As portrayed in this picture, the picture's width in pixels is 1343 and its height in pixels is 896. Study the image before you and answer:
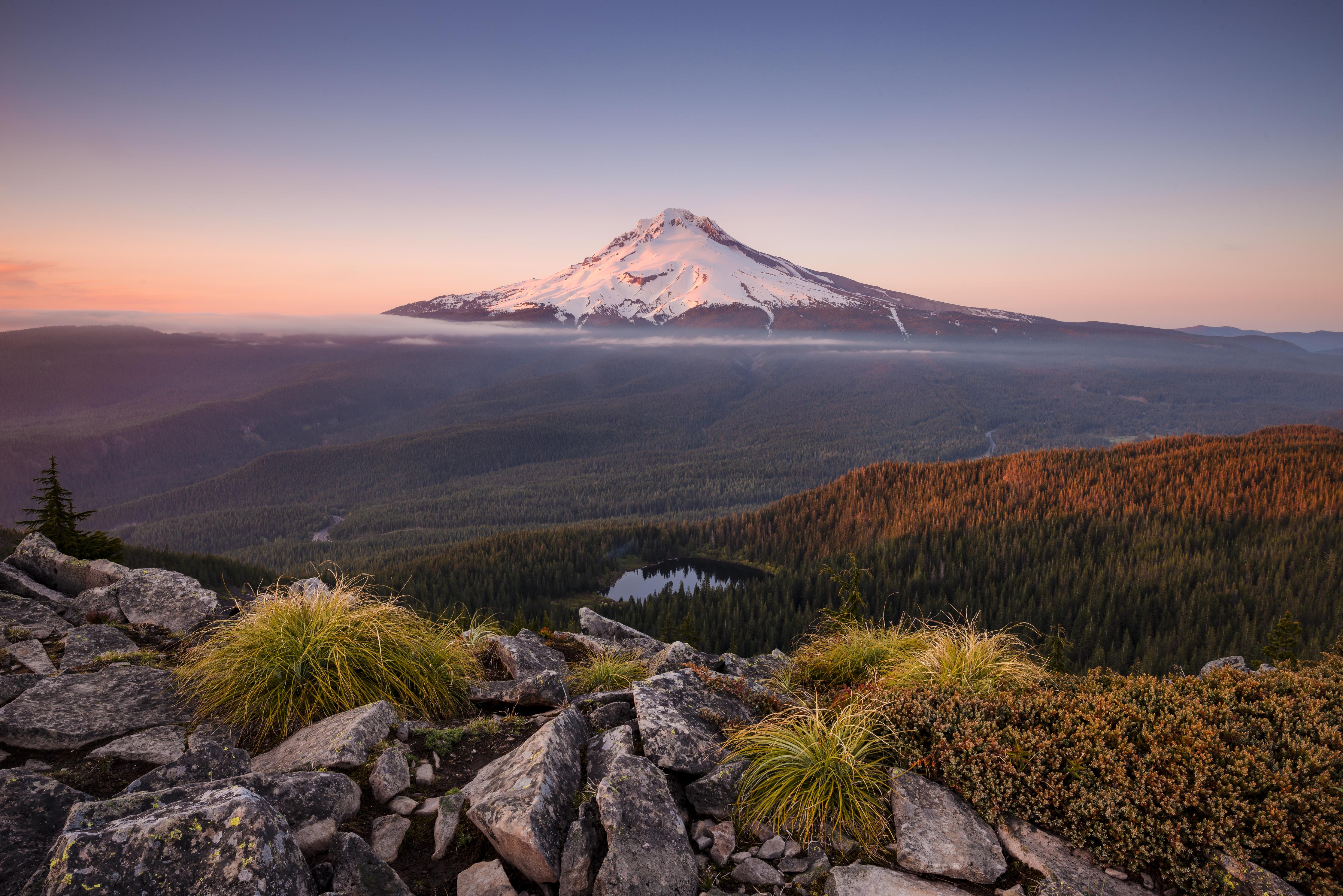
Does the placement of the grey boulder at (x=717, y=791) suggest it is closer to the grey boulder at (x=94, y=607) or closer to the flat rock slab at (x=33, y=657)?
the flat rock slab at (x=33, y=657)

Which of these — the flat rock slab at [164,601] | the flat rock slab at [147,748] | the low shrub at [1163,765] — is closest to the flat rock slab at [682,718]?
the low shrub at [1163,765]

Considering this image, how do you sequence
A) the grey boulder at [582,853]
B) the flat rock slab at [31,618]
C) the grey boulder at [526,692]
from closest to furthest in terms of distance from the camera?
the grey boulder at [582,853], the grey boulder at [526,692], the flat rock slab at [31,618]

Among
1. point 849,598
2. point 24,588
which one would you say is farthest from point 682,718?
point 24,588

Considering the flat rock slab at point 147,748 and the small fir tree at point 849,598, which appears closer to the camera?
the flat rock slab at point 147,748

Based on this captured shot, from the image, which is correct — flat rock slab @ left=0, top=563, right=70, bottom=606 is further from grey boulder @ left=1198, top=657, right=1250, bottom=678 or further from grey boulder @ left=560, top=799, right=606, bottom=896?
grey boulder @ left=1198, top=657, right=1250, bottom=678

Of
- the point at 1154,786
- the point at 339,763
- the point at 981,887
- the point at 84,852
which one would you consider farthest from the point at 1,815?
the point at 1154,786

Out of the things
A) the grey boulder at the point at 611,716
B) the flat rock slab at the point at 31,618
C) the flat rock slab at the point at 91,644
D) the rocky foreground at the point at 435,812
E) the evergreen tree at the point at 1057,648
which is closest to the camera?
the rocky foreground at the point at 435,812

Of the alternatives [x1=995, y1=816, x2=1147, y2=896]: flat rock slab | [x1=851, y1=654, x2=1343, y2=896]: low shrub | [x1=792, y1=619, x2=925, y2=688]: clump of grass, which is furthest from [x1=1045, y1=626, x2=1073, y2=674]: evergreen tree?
[x1=995, y1=816, x2=1147, y2=896]: flat rock slab
